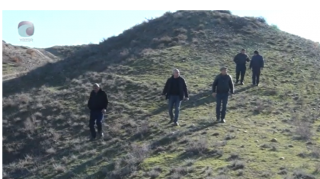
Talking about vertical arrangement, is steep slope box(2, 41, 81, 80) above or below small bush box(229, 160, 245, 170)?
above

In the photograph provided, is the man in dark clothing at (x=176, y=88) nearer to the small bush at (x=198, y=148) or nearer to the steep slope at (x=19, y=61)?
the small bush at (x=198, y=148)

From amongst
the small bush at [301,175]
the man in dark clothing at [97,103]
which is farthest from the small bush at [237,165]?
the man in dark clothing at [97,103]

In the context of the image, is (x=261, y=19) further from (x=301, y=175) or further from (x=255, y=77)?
(x=301, y=175)

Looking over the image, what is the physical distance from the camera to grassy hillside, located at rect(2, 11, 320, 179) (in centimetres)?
1135

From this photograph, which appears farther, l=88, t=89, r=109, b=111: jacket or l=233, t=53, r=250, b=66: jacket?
l=233, t=53, r=250, b=66: jacket

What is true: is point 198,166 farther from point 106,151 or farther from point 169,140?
point 106,151

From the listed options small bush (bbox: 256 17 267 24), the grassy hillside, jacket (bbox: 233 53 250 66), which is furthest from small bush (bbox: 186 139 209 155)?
small bush (bbox: 256 17 267 24)

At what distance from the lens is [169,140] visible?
529 inches

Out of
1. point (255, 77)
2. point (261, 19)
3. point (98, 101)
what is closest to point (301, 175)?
point (98, 101)

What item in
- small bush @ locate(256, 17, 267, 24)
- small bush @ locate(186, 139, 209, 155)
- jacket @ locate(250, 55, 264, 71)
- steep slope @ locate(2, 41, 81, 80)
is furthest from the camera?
small bush @ locate(256, 17, 267, 24)

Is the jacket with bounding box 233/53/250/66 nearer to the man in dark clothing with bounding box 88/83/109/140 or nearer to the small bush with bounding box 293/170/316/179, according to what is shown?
the man in dark clothing with bounding box 88/83/109/140

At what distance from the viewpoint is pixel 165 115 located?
1738 centimetres

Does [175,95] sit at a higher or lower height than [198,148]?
higher

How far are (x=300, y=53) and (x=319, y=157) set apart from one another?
23.1 meters
